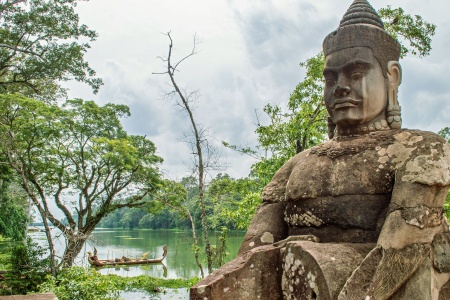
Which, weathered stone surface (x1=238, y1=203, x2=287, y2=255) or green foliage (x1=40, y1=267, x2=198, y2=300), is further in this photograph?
green foliage (x1=40, y1=267, x2=198, y2=300)

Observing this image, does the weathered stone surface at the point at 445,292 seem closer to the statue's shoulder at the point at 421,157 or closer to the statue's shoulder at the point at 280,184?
the statue's shoulder at the point at 421,157

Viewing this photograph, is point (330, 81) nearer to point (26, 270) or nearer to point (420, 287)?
point (420, 287)

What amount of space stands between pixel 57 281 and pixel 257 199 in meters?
6.56

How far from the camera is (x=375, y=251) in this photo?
2.30m

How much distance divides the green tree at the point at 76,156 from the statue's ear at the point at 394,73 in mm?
12762

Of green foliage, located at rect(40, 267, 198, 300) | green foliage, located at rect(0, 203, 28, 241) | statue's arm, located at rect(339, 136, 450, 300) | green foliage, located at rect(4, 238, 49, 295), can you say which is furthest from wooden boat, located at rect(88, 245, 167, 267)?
statue's arm, located at rect(339, 136, 450, 300)

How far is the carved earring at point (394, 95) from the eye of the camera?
3.02 meters

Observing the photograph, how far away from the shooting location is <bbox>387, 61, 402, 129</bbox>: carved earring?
3.02m

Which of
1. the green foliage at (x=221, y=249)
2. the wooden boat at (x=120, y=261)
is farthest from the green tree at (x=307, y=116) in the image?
the wooden boat at (x=120, y=261)

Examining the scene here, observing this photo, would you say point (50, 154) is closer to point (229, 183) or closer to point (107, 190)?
point (107, 190)

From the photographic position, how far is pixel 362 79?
2973 millimetres

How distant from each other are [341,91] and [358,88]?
111 millimetres

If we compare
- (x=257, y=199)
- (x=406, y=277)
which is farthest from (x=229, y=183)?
(x=406, y=277)

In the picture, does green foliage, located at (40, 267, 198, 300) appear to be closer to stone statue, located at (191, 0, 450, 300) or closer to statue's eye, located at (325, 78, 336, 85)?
stone statue, located at (191, 0, 450, 300)
